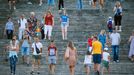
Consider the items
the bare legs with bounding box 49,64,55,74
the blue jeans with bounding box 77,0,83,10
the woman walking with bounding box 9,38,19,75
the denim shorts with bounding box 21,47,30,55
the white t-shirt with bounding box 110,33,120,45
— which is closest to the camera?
the woman walking with bounding box 9,38,19,75

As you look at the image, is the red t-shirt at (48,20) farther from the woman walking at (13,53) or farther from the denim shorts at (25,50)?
the woman walking at (13,53)

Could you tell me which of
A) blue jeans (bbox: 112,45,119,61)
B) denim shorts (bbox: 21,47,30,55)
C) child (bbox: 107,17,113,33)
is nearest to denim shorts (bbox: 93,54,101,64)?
blue jeans (bbox: 112,45,119,61)

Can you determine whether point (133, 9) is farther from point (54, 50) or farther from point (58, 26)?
point (54, 50)

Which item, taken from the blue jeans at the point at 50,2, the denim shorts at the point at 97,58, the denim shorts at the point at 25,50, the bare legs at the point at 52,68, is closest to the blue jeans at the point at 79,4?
the blue jeans at the point at 50,2

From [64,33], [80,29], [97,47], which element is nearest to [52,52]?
[97,47]

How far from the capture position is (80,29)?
130ft

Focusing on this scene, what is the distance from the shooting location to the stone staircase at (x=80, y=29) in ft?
107

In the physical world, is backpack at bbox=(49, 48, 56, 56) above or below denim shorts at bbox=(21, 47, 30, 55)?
above

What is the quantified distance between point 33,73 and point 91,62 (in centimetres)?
302

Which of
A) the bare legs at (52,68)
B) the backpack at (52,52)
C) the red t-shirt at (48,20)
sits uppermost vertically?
the red t-shirt at (48,20)

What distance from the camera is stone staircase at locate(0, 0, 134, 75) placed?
3247cm

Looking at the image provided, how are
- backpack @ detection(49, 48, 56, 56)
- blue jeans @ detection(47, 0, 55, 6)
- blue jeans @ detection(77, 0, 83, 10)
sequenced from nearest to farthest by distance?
backpack @ detection(49, 48, 56, 56) < blue jeans @ detection(77, 0, 83, 10) < blue jeans @ detection(47, 0, 55, 6)

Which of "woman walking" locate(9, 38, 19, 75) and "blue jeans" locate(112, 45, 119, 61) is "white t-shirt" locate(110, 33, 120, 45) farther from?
"woman walking" locate(9, 38, 19, 75)

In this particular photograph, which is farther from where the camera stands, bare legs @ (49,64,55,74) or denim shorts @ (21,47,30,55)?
denim shorts @ (21,47,30,55)
